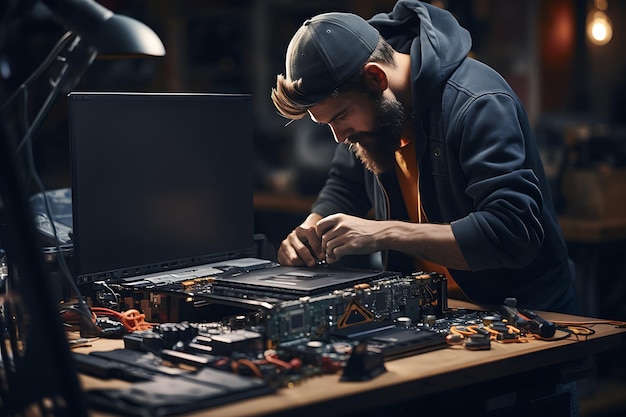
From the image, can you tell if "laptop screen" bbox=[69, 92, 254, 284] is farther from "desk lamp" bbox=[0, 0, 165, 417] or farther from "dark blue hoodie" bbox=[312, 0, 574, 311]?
"dark blue hoodie" bbox=[312, 0, 574, 311]

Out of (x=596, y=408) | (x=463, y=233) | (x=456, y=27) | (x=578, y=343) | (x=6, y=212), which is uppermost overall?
(x=456, y=27)

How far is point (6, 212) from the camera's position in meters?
1.48

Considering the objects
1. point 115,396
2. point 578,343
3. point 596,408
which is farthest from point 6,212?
point 596,408

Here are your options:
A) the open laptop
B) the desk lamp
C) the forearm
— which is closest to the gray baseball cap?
the open laptop

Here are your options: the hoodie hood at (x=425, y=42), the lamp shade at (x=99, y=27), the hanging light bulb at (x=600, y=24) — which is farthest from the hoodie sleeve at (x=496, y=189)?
the hanging light bulb at (x=600, y=24)

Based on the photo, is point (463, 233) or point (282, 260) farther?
point (282, 260)

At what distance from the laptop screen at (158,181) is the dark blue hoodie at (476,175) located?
0.40 meters

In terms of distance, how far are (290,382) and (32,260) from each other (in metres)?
0.47

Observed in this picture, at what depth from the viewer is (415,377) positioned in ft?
5.52

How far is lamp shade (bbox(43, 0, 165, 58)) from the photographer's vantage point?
223 centimetres

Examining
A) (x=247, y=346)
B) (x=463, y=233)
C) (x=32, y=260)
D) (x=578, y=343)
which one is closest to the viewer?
(x=32, y=260)

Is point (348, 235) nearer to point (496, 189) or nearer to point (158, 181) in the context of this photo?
point (496, 189)

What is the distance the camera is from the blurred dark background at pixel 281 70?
15.0 feet

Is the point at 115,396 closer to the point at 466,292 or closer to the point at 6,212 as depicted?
the point at 6,212
